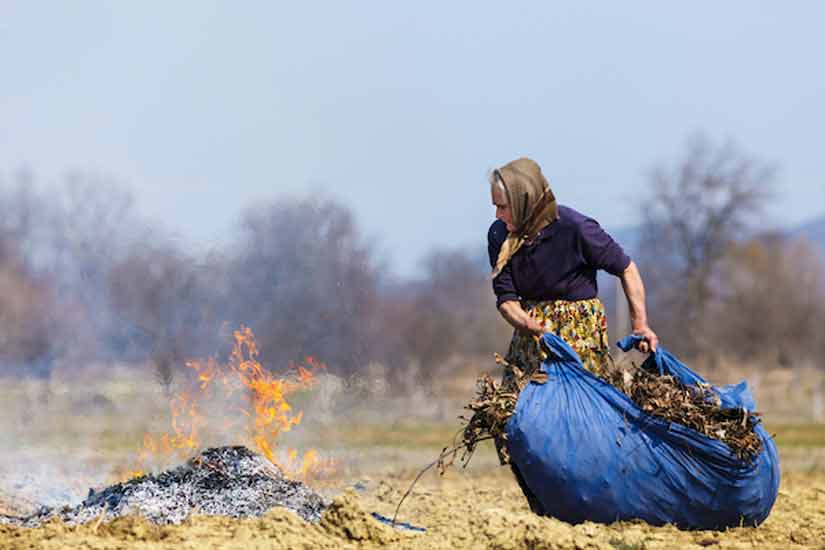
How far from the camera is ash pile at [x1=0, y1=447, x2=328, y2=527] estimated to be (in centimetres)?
671

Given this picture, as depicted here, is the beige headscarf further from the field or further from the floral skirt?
the field

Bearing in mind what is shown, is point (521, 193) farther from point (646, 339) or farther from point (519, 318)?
point (646, 339)

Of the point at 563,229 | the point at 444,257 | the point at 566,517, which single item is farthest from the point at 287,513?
the point at 444,257

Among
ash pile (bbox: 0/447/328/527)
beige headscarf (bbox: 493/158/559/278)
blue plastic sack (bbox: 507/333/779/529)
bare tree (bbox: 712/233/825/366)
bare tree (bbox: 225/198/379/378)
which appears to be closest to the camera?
blue plastic sack (bbox: 507/333/779/529)

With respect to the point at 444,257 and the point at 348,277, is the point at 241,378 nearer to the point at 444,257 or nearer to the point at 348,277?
the point at 348,277

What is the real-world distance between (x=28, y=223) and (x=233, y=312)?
6.13 feet

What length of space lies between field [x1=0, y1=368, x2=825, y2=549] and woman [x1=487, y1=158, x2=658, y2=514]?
770 mm

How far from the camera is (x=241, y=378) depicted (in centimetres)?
912

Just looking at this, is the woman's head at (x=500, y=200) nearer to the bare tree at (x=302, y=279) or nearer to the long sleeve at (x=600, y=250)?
the long sleeve at (x=600, y=250)

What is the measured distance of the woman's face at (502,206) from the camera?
249 inches

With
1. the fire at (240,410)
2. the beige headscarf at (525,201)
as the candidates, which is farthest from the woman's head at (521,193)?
the fire at (240,410)

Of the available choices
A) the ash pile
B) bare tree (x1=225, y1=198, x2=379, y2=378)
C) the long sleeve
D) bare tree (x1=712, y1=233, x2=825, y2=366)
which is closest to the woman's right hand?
the long sleeve

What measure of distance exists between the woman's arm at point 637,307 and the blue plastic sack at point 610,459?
0.39 metres

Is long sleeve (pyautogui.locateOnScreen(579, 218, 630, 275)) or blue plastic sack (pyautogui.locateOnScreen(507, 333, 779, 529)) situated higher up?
long sleeve (pyautogui.locateOnScreen(579, 218, 630, 275))
